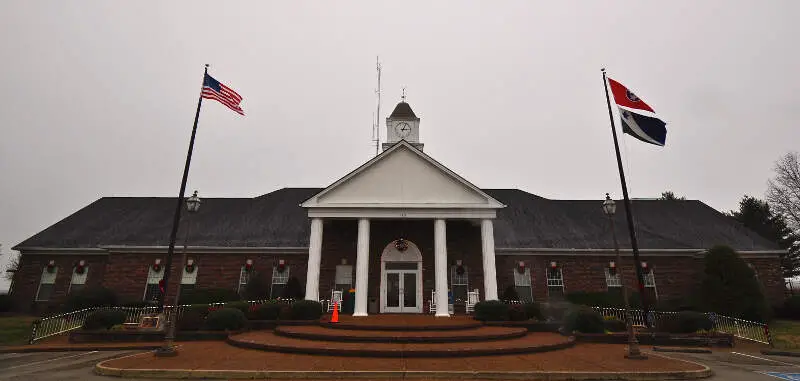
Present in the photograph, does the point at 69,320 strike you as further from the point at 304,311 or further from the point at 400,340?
the point at 400,340

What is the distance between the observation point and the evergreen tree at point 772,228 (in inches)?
1569

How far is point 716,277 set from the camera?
19109mm

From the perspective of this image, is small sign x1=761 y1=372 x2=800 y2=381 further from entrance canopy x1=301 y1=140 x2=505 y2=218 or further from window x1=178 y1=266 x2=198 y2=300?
window x1=178 y1=266 x2=198 y2=300

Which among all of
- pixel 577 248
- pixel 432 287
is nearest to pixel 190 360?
pixel 432 287

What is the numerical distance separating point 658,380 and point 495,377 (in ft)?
12.2

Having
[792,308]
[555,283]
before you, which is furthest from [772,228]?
[555,283]

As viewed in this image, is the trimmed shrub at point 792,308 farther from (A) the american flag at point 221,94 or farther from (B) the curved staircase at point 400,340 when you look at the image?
(A) the american flag at point 221,94

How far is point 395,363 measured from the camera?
995 centimetres

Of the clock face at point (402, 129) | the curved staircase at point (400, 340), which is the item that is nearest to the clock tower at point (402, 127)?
the clock face at point (402, 129)

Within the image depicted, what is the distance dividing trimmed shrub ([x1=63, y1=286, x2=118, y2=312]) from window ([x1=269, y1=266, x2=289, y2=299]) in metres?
8.31

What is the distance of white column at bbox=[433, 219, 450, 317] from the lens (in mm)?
17641

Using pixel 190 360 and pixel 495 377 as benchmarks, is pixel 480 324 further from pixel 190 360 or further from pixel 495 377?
pixel 190 360

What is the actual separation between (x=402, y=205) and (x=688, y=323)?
41.8 ft

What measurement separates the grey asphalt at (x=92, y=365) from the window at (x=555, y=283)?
9.55 meters
